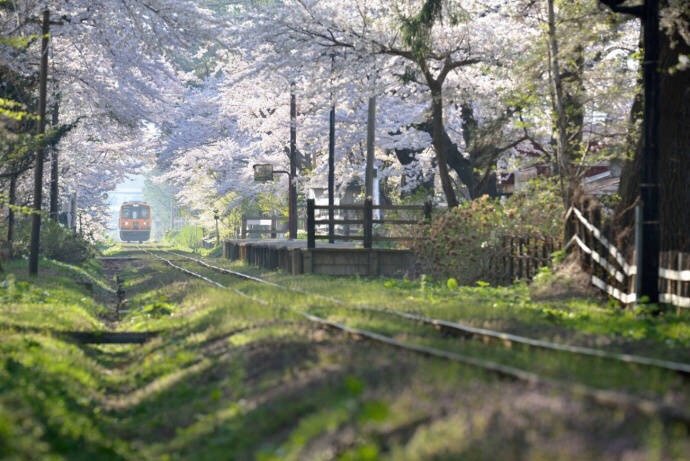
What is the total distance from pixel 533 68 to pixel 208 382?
663 inches

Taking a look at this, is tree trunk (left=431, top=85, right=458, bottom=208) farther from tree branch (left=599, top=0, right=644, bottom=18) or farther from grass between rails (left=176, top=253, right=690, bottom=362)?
tree branch (left=599, top=0, right=644, bottom=18)

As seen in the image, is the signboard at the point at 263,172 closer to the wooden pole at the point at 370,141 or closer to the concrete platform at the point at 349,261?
the wooden pole at the point at 370,141

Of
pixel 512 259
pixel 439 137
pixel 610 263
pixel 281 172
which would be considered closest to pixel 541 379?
pixel 610 263

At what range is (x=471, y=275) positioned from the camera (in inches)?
1022

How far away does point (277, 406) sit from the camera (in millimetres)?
8953

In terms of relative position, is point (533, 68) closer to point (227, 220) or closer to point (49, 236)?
point (49, 236)

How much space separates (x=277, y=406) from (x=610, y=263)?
1108cm

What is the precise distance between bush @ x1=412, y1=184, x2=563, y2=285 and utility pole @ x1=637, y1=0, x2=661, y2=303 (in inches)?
298

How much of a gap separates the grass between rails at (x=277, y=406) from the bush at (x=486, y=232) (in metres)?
9.91

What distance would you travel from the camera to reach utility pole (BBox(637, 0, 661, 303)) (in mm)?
16266

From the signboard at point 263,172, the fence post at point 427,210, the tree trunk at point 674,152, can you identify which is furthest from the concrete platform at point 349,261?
the signboard at point 263,172

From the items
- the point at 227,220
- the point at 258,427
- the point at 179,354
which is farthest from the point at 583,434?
the point at 227,220

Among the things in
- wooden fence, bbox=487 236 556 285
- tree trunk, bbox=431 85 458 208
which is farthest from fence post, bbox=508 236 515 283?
tree trunk, bbox=431 85 458 208

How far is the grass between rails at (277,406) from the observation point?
22.1 ft
